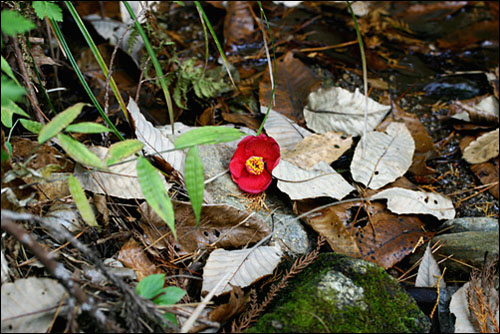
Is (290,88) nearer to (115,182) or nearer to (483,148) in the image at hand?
(483,148)

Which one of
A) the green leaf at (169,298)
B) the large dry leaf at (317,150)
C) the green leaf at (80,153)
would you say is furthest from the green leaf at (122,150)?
the large dry leaf at (317,150)

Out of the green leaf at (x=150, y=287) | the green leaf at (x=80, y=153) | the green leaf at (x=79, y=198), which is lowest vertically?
the green leaf at (x=150, y=287)

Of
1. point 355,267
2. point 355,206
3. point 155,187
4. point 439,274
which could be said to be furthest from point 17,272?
point 439,274

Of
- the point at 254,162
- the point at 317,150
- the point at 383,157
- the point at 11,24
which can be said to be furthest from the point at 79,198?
the point at 383,157

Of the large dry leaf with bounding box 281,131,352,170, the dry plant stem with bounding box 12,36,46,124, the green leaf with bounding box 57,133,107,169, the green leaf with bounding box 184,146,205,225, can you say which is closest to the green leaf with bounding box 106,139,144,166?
the green leaf with bounding box 57,133,107,169

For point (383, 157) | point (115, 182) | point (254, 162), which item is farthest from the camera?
point (383, 157)

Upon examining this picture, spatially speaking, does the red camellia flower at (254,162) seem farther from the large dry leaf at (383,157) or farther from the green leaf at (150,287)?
the green leaf at (150,287)

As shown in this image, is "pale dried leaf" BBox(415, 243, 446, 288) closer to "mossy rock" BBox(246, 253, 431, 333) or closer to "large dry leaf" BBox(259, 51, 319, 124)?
"mossy rock" BBox(246, 253, 431, 333)
